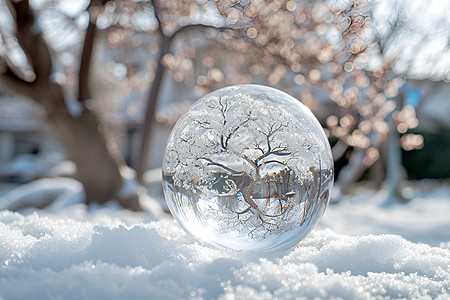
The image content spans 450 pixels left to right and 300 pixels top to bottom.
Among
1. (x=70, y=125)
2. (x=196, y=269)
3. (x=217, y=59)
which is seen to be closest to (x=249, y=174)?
(x=196, y=269)

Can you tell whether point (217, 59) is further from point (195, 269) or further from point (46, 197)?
point (195, 269)

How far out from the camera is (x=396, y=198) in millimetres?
8648

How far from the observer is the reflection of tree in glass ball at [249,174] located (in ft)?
5.66

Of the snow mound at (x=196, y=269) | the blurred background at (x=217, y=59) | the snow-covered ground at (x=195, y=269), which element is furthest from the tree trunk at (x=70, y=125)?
the snow mound at (x=196, y=269)

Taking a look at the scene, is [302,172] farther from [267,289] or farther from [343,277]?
[267,289]

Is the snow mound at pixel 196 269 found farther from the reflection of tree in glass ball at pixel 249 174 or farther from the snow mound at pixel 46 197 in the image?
the snow mound at pixel 46 197

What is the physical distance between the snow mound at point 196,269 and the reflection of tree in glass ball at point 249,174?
146 mm

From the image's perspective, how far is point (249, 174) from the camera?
5.64 feet

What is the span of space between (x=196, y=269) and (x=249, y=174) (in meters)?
0.54

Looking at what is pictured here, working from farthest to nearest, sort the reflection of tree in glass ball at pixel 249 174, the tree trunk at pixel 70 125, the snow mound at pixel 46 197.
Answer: the snow mound at pixel 46 197
the tree trunk at pixel 70 125
the reflection of tree in glass ball at pixel 249 174

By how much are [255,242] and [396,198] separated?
7.90m

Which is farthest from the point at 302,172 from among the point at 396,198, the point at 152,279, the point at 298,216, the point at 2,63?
the point at 396,198

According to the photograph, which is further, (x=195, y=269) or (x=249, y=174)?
(x=249, y=174)

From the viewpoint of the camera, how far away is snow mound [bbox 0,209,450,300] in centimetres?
117
